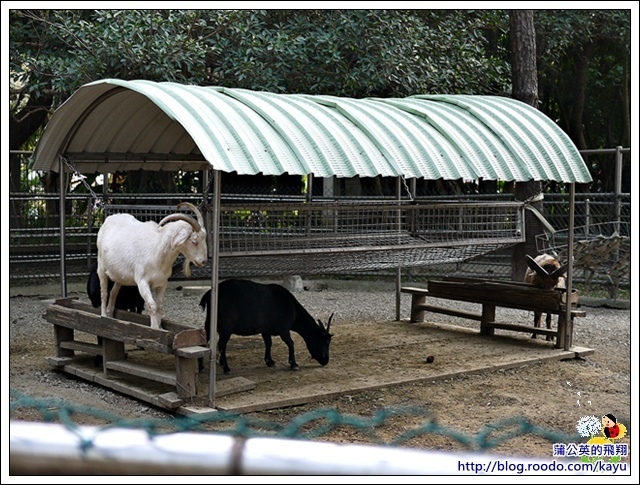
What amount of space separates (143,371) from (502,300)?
163 inches

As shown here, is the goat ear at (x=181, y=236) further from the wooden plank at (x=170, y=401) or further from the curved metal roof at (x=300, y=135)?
the wooden plank at (x=170, y=401)

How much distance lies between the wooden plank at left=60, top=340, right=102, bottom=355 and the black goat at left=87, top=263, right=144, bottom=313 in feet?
1.39

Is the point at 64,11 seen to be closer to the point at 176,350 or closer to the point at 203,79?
the point at 203,79

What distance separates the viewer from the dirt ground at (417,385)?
601cm

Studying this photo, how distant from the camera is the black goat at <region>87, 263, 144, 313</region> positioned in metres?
7.53

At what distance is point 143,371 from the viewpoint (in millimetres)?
6559

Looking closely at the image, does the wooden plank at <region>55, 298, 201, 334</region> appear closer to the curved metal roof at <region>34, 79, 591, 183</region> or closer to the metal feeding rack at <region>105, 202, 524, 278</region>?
the metal feeding rack at <region>105, 202, 524, 278</region>

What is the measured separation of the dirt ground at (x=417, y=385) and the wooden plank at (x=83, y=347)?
0.25 meters

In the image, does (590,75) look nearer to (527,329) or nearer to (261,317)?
(527,329)

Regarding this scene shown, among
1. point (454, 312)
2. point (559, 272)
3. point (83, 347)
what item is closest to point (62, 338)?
point (83, 347)

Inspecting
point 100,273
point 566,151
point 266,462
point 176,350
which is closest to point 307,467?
point 266,462

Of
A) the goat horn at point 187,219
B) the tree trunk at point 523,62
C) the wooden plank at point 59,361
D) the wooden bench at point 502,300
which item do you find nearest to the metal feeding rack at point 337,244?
the goat horn at point 187,219

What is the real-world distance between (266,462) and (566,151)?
7258 millimetres

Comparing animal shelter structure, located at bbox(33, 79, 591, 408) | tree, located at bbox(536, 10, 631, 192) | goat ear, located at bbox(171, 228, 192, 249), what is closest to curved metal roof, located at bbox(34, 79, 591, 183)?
animal shelter structure, located at bbox(33, 79, 591, 408)
